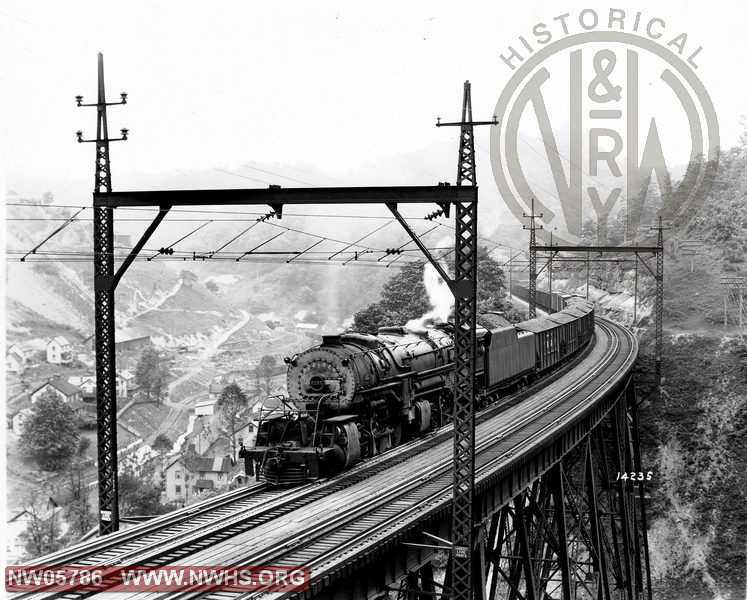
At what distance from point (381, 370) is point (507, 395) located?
513 inches

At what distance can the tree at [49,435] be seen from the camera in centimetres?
5747

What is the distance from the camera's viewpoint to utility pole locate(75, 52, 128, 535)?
15.6m

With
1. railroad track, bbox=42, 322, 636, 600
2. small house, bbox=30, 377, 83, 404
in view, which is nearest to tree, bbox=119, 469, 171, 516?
small house, bbox=30, 377, 83, 404

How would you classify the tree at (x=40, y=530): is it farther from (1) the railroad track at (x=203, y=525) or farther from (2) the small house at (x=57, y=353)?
(1) the railroad track at (x=203, y=525)

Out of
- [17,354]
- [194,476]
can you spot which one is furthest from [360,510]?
[17,354]

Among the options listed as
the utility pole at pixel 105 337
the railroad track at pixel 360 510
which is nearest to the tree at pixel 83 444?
the railroad track at pixel 360 510

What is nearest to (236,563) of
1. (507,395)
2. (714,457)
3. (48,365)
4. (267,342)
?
(507,395)

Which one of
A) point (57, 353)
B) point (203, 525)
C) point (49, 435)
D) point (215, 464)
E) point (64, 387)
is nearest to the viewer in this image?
point (203, 525)

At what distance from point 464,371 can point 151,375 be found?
224 feet

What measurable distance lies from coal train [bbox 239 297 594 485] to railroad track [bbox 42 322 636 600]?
0.72 m

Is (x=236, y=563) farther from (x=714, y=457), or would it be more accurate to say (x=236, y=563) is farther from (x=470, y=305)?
(x=714, y=457)

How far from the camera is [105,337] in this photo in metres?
15.7

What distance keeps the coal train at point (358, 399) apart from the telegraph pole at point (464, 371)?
519cm

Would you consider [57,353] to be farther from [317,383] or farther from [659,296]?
[317,383]
